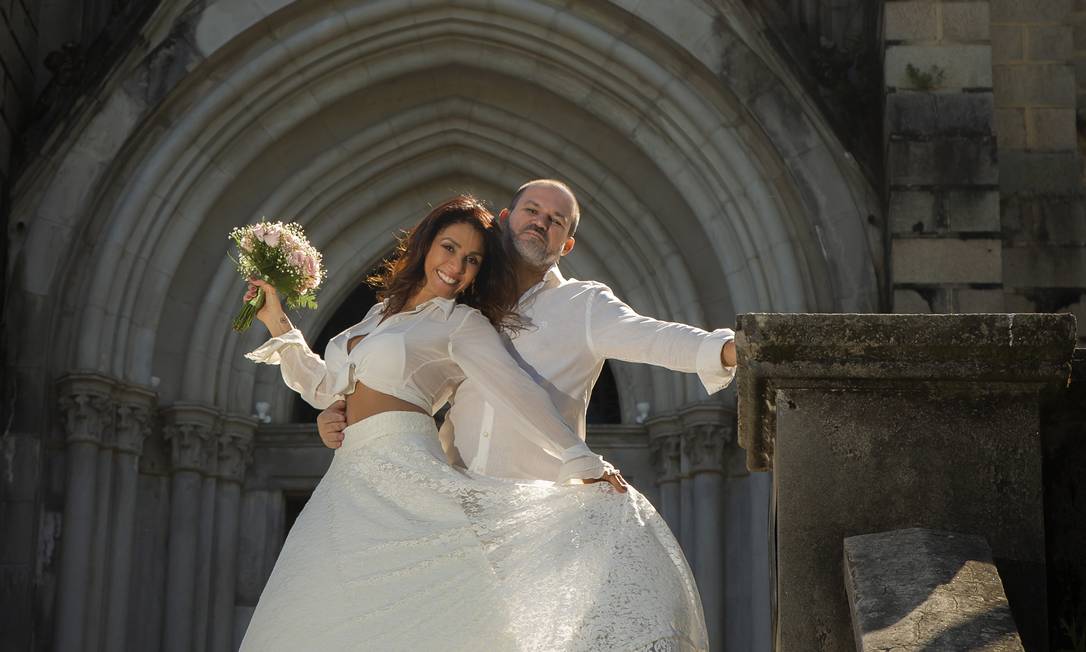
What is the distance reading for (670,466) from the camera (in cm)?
1102

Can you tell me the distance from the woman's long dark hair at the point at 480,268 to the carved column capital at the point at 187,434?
6510mm

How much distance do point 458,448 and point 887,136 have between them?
6079 mm

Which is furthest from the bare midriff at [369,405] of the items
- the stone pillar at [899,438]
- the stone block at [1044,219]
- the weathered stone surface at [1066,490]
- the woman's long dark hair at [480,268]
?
the stone block at [1044,219]

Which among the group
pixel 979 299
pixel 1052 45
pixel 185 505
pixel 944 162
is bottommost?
pixel 185 505

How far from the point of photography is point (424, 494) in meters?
4.18

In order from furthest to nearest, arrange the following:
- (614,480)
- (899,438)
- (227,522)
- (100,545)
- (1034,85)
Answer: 1. (227,522)
2. (1034,85)
3. (100,545)
4. (614,480)
5. (899,438)

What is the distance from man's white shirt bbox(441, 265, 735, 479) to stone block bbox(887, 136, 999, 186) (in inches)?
219

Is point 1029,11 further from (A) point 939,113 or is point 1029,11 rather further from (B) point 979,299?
(B) point 979,299

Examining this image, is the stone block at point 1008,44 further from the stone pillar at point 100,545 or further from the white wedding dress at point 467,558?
the white wedding dress at point 467,558

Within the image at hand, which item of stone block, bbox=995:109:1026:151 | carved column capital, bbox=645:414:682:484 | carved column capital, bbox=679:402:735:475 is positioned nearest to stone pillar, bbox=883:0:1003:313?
stone block, bbox=995:109:1026:151

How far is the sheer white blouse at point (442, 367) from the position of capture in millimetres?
4340

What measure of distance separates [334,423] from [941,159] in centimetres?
639

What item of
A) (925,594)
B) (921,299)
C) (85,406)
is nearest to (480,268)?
(925,594)

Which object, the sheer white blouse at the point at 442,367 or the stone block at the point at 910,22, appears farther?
the stone block at the point at 910,22
